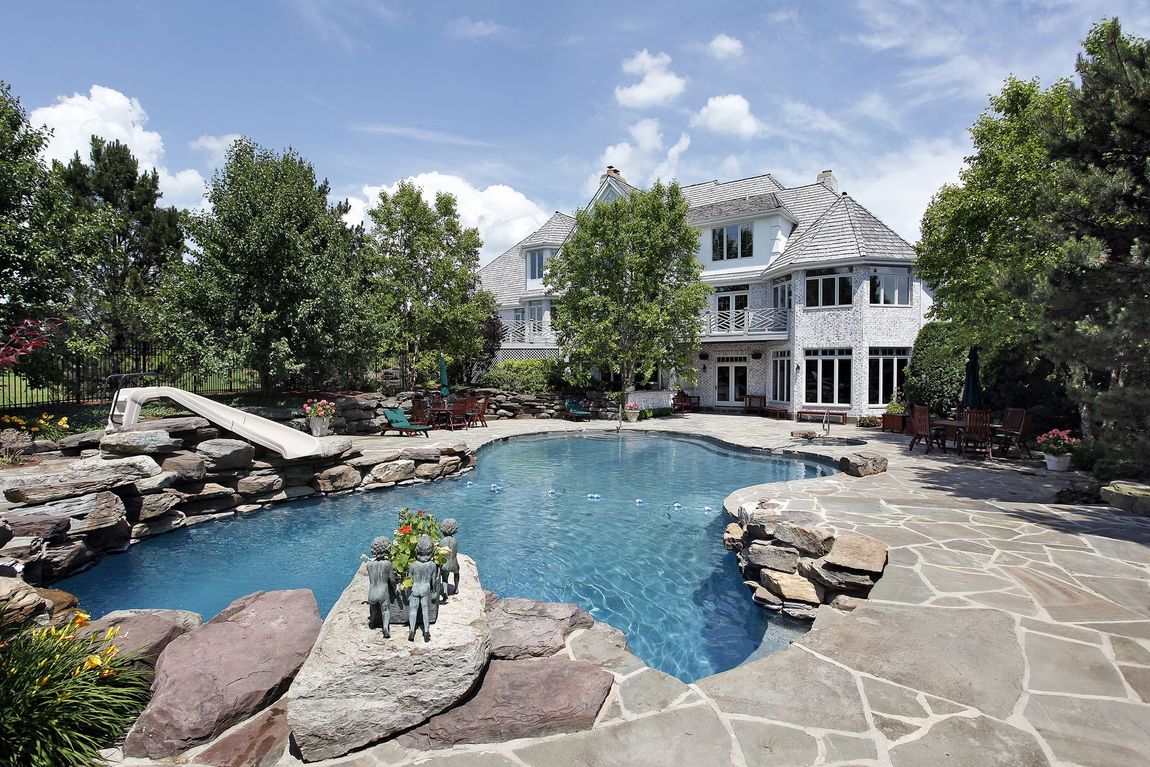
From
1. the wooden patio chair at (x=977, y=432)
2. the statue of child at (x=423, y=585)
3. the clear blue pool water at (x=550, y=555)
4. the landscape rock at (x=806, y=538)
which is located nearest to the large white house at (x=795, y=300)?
the wooden patio chair at (x=977, y=432)

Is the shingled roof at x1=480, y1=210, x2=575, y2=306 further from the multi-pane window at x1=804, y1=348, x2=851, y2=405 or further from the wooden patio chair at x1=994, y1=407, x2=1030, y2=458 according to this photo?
the wooden patio chair at x1=994, y1=407, x2=1030, y2=458

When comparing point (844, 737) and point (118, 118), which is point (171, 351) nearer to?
point (118, 118)

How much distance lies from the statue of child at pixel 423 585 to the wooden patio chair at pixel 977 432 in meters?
12.5

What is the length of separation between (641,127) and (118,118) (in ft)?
57.7

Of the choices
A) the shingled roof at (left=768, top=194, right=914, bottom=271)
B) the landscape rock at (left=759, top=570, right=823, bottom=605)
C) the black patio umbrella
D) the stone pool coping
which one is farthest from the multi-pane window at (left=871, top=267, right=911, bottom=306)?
the landscape rock at (left=759, top=570, right=823, bottom=605)

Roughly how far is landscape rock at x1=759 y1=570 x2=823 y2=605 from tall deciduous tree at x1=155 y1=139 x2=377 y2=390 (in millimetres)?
12574

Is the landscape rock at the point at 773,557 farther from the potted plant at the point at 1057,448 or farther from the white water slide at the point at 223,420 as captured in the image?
the white water slide at the point at 223,420

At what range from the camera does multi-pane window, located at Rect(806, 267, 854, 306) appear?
2053cm

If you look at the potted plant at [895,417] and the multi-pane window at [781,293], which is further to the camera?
the multi-pane window at [781,293]

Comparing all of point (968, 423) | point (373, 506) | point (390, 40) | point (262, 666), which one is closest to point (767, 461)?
point (968, 423)

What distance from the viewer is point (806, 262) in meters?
20.8

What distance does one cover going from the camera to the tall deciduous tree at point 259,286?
545 inches

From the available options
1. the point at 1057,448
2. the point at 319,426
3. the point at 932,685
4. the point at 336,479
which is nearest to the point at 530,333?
the point at 319,426

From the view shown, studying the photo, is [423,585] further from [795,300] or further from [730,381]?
[730,381]
